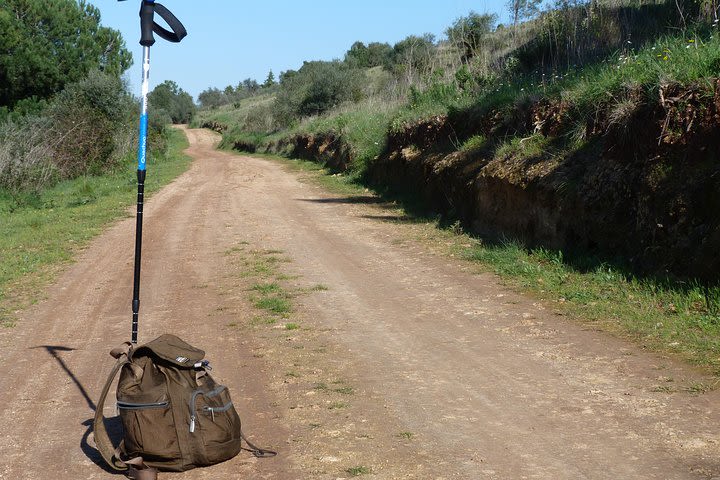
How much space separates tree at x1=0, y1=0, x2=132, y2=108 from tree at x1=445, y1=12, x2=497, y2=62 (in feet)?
64.6

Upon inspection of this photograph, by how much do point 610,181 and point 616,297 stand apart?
1.71m

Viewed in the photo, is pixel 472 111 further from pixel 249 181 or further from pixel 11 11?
pixel 11 11

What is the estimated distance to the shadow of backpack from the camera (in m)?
4.67

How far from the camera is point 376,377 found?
6383 millimetres

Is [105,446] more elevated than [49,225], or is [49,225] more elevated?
[105,446]

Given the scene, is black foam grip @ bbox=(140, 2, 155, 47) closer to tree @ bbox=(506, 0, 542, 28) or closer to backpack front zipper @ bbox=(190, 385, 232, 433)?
backpack front zipper @ bbox=(190, 385, 232, 433)

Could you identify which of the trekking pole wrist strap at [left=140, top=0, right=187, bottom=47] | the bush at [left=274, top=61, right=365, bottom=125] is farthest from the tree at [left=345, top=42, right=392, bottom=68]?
the trekking pole wrist strap at [left=140, top=0, right=187, bottom=47]

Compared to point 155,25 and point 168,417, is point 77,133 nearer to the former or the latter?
point 155,25

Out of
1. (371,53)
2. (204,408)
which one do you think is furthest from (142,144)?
(371,53)

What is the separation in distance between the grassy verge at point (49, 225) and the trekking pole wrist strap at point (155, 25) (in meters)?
4.03

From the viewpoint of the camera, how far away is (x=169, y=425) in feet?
15.4

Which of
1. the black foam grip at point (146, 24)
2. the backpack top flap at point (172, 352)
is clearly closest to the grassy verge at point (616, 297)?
the backpack top flap at point (172, 352)

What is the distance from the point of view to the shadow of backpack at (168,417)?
4672 millimetres

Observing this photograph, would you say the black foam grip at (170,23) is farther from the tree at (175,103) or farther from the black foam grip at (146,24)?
the tree at (175,103)
